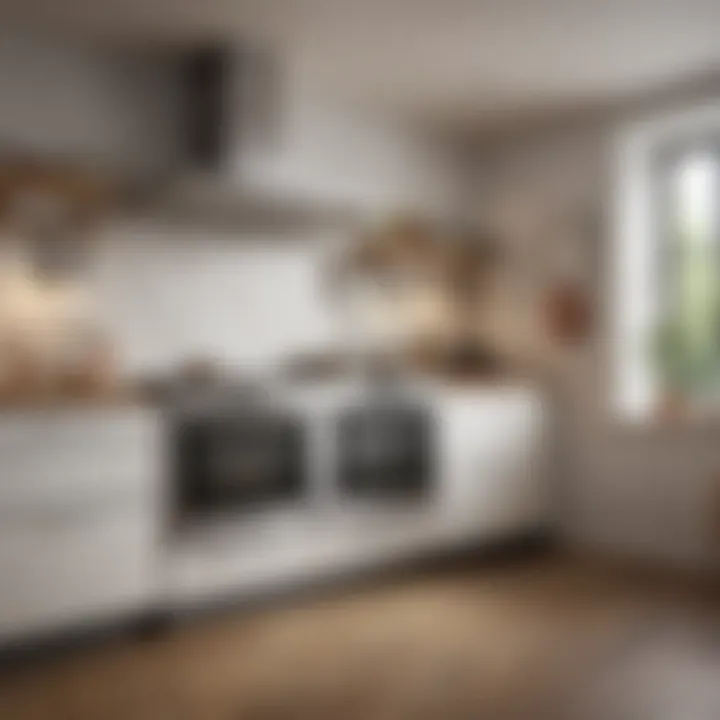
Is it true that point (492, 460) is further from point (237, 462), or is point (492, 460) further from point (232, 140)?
point (232, 140)

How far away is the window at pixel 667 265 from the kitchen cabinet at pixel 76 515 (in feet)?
8.96

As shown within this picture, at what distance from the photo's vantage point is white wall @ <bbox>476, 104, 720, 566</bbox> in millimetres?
4527

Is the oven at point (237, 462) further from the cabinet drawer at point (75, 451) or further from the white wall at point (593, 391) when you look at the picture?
the white wall at point (593, 391)

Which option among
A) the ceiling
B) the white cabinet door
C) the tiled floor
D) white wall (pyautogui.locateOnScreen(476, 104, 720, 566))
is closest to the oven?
the tiled floor

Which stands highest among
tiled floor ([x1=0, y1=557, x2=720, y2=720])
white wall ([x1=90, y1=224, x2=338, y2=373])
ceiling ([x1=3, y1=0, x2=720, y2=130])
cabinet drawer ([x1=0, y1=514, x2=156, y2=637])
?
ceiling ([x1=3, y1=0, x2=720, y2=130])

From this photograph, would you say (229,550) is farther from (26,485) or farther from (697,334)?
(697,334)

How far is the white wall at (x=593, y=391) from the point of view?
4527 millimetres

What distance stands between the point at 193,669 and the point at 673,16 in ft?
10.1

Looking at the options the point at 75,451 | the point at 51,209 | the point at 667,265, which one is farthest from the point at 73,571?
the point at 667,265

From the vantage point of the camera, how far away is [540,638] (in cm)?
342

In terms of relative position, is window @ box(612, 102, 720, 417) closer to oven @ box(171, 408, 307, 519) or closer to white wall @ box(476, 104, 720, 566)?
white wall @ box(476, 104, 720, 566)

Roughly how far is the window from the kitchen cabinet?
8.96 ft

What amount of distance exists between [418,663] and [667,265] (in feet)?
9.28

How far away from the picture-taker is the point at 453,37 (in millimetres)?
3756
